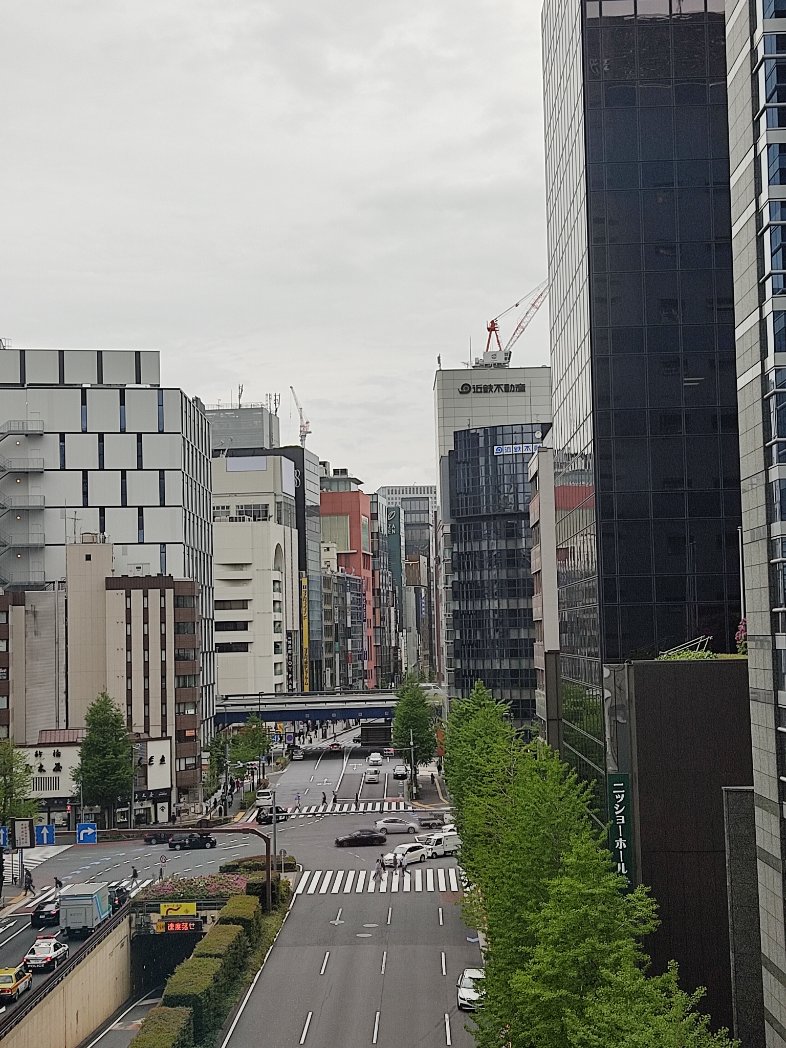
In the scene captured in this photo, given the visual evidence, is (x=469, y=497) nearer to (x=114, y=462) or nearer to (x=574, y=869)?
(x=114, y=462)

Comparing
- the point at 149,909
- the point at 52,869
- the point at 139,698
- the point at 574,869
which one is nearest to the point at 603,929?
the point at 574,869

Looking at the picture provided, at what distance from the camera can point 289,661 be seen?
634 ft

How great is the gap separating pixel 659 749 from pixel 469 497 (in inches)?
3691

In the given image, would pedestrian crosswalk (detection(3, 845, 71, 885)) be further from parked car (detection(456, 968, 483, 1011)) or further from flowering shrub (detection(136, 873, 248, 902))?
parked car (detection(456, 968, 483, 1011))

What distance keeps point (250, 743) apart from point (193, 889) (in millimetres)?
61406

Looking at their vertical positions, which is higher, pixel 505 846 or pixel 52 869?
pixel 505 846

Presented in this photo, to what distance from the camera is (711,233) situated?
5134cm

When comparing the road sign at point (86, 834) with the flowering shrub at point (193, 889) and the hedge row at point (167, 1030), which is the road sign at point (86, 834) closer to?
the flowering shrub at point (193, 889)

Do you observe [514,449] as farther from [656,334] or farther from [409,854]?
[656,334]

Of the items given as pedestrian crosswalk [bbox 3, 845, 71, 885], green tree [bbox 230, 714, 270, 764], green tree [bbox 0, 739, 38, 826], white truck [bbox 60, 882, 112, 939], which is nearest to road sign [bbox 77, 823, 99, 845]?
pedestrian crosswalk [bbox 3, 845, 71, 885]

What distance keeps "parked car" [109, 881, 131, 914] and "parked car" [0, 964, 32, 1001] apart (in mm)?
12735

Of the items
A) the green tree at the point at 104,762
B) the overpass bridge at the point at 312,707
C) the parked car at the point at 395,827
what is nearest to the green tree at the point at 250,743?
the overpass bridge at the point at 312,707

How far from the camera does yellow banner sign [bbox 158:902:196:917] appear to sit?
6888 cm

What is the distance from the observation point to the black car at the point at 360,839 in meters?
96.1
